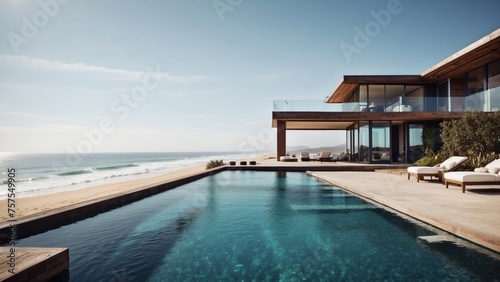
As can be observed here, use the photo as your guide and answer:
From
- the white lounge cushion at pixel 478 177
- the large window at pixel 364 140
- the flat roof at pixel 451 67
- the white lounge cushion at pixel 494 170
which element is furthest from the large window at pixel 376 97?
the white lounge cushion at pixel 478 177

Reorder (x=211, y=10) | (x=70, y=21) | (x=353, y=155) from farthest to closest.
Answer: (x=353, y=155) → (x=211, y=10) → (x=70, y=21)

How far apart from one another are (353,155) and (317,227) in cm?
1653

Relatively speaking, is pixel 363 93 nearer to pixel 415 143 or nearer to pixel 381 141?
pixel 381 141

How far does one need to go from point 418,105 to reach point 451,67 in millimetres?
2841

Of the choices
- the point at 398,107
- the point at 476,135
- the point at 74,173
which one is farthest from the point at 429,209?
the point at 74,173

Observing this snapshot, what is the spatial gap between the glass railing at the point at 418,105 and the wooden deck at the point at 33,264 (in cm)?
1663

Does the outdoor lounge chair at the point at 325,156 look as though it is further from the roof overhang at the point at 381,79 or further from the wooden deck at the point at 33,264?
the wooden deck at the point at 33,264

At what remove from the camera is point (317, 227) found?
17.9 ft

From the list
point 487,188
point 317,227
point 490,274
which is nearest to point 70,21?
point 317,227

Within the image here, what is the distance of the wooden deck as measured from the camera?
2746mm

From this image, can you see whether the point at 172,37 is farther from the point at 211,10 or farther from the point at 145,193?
the point at 145,193

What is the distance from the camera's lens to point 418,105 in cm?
1766

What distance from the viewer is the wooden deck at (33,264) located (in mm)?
2746

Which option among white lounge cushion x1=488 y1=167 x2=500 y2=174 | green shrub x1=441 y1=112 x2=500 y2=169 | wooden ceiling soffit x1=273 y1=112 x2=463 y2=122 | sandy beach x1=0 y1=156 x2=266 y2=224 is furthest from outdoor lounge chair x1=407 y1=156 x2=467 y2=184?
sandy beach x1=0 y1=156 x2=266 y2=224
